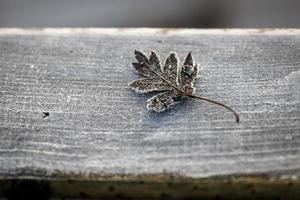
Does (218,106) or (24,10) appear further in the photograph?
(24,10)

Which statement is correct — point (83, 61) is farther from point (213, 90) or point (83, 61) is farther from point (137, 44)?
point (213, 90)

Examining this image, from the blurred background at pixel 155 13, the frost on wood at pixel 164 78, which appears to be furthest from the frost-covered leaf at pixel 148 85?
the blurred background at pixel 155 13

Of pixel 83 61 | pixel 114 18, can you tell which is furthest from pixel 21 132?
pixel 114 18

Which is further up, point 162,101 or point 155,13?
point 155,13

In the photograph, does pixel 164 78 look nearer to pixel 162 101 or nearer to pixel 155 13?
pixel 162 101

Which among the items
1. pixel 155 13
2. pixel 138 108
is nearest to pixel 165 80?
pixel 138 108

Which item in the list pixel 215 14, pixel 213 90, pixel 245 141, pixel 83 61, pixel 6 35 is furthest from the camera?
pixel 215 14

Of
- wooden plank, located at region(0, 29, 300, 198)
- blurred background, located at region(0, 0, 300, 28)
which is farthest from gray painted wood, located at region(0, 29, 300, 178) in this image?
blurred background, located at region(0, 0, 300, 28)
